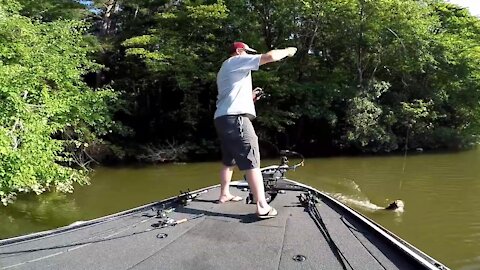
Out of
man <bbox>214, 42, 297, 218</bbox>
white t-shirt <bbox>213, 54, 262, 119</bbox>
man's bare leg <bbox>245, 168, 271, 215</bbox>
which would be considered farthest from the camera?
white t-shirt <bbox>213, 54, 262, 119</bbox>

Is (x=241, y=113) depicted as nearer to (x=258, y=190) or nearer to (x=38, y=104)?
(x=258, y=190)

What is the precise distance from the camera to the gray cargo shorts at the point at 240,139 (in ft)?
11.5

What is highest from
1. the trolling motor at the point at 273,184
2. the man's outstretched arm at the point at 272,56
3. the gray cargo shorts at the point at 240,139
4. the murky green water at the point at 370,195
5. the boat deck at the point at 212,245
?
the man's outstretched arm at the point at 272,56

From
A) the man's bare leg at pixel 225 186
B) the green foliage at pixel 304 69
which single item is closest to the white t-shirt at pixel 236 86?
the man's bare leg at pixel 225 186

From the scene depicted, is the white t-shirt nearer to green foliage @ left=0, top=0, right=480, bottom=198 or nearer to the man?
the man

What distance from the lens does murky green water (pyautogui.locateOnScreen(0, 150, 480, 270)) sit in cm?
693

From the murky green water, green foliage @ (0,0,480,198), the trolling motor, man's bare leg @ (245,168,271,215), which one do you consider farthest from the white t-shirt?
green foliage @ (0,0,480,198)

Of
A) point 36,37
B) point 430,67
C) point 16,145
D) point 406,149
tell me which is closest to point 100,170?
point 36,37

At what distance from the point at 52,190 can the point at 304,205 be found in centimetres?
820

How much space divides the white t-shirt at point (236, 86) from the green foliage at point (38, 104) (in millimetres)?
3477

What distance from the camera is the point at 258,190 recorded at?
3.41m

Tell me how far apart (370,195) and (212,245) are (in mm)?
7931

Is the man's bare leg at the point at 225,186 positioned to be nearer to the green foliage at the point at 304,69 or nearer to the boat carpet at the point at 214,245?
the boat carpet at the point at 214,245

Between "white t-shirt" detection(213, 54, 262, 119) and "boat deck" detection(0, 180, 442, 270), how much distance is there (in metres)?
0.82
